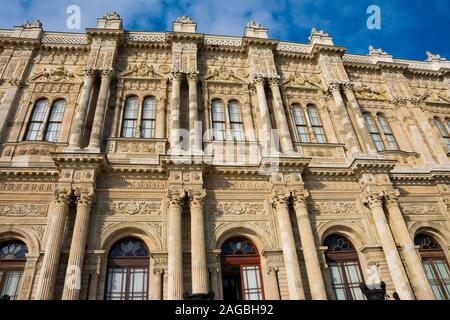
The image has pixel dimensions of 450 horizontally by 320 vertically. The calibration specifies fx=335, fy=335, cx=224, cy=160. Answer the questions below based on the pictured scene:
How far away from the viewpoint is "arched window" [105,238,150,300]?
380 inches

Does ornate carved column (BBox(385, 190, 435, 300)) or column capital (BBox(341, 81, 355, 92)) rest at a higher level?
column capital (BBox(341, 81, 355, 92))

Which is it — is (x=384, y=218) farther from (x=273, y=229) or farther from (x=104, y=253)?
(x=104, y=253)

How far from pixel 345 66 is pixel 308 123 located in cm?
430

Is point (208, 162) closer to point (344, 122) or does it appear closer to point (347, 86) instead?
point (344, 122)

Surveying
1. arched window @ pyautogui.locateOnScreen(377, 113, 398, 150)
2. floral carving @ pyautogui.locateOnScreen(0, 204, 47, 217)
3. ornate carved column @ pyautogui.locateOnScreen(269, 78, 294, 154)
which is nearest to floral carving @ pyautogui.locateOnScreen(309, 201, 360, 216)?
ornate carved column @ pyautogui.locateOnScreen(269, 78, 294, 154)

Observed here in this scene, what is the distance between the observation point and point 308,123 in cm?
1398

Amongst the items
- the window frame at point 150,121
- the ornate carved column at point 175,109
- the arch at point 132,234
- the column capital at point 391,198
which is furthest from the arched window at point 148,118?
the column capital at point 391,198

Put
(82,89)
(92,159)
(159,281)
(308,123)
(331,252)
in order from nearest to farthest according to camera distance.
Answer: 1. (159,281)
2. (92,159)
3. (331,252)
4. (82,89)
5. (308,123)

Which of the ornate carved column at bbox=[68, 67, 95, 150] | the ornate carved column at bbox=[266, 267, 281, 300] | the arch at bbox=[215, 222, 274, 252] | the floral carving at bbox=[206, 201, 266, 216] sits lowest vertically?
the ornate carved column at bbox=[266, 267, 281, 300]

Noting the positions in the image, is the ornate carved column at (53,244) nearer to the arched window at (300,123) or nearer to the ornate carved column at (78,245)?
the ornate carved column at (78,245)

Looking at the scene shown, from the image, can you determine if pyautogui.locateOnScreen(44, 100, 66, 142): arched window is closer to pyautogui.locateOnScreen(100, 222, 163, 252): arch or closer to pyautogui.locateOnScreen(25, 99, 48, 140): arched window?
pyautogui.locateOnScreen(25, 99, 48, 140): arched window

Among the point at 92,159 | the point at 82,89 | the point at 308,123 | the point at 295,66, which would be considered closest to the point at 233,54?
the point at 295,66

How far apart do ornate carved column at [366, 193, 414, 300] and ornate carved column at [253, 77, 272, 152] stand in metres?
4.02

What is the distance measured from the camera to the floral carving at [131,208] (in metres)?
10.6
